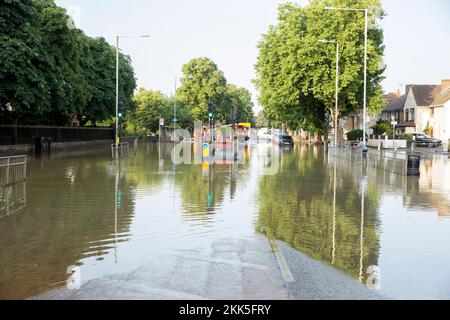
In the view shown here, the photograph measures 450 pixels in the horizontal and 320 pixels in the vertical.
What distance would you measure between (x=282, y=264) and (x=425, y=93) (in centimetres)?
8799

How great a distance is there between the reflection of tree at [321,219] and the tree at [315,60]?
34.7 m

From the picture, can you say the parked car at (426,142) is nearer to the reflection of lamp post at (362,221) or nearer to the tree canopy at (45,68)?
the tree canopy at (45,68)

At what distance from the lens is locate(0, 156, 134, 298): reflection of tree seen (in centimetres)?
697

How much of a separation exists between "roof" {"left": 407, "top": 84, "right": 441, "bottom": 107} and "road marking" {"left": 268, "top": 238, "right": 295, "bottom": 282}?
82922 mm

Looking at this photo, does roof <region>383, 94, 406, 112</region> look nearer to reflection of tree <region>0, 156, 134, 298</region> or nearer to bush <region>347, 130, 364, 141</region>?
bush <region>347, 130, 364, 141</region>

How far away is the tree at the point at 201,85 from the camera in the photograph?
352ft

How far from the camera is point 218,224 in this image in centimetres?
1073

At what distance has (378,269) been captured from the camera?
734cm

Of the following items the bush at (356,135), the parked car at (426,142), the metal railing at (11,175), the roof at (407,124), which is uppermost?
the roof at (407,124)

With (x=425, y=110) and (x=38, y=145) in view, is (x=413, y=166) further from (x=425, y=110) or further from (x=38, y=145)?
(x=425, y=110)

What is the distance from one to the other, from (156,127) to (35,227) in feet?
268

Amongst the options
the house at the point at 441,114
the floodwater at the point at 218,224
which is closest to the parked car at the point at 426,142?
the house at the point at 441,114

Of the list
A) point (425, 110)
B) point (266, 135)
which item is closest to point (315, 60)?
point (425, 110)

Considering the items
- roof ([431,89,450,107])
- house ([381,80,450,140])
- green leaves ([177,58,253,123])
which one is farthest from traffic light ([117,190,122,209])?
green leaves ([177,58,253,123])
